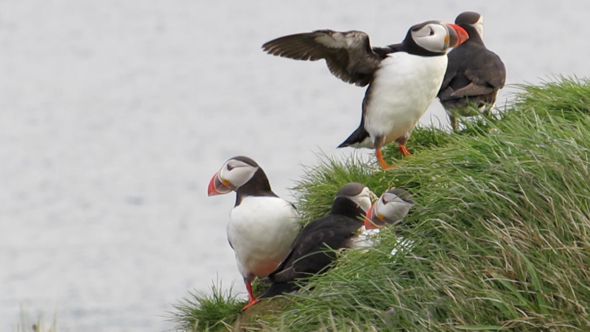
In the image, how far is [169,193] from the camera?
21031 mm

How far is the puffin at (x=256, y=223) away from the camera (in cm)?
670

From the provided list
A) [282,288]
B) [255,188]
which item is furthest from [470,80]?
[282,288]

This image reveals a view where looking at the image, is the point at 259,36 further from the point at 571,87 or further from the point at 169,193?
the point at 571,87

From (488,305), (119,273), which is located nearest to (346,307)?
(488,305)

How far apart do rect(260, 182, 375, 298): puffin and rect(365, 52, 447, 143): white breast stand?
1254mm

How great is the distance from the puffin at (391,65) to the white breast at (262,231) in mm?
888

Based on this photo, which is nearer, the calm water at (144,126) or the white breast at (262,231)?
the white breast at (262,231)

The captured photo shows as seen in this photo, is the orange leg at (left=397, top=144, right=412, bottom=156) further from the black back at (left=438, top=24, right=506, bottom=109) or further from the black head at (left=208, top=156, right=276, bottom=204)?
the black head at (left=208, top=156, right=276, bottom=204)

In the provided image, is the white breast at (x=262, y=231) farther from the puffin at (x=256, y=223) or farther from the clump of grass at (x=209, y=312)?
the clump of grass at (x=209, y=312)

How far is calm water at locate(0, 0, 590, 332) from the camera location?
18109 millimetres

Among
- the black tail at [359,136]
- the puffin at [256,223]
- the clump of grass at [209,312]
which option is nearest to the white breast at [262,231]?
the puffin at [256,223]

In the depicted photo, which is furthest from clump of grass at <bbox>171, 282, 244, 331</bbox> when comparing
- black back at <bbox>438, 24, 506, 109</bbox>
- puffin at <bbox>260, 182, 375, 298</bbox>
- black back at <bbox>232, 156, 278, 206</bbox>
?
black back at <bbox>438, 24, 506, 109</bbox>

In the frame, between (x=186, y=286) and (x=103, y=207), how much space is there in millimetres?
4625

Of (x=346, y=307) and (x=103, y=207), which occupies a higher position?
(x=103, y=207)
